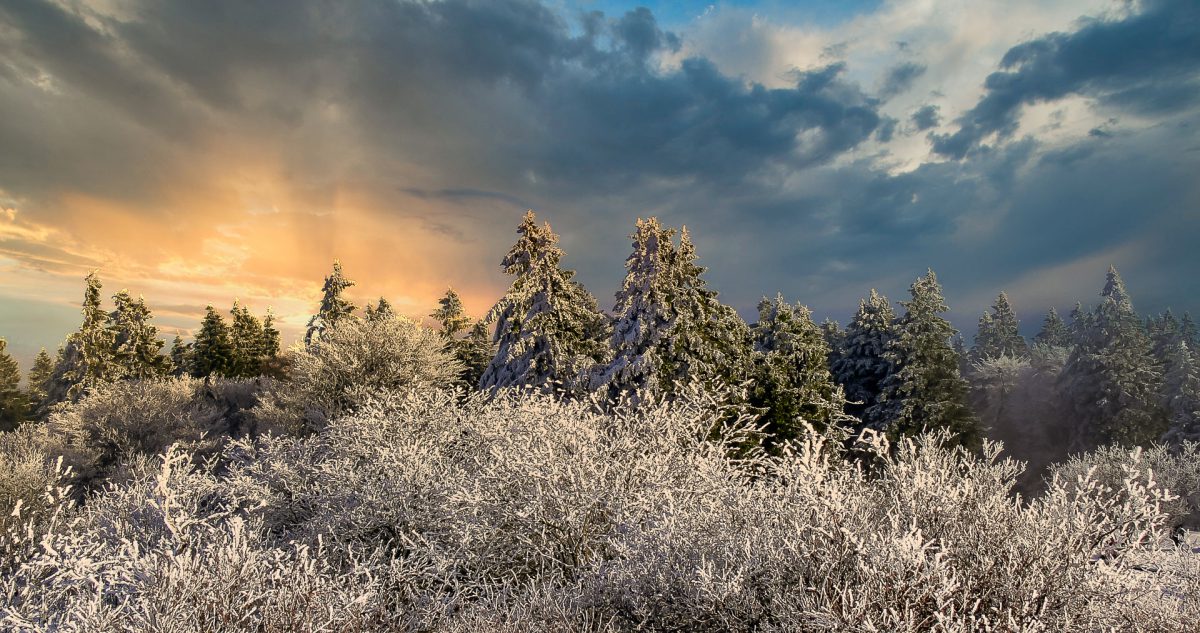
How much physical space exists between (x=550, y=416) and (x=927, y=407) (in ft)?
81.3

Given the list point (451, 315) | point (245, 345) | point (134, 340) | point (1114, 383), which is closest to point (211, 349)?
point (245, 345)

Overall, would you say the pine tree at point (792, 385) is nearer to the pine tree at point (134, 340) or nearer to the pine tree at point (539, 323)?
the pine tree at point (539, 323)

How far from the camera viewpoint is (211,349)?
5025 centimetres

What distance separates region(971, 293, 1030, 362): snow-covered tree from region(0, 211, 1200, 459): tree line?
11.3 metres

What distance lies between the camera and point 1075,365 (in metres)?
39.7

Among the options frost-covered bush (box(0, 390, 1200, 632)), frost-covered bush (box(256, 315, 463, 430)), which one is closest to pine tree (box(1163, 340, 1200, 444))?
frost-covered bush (box(0, 390, 1200, 632))

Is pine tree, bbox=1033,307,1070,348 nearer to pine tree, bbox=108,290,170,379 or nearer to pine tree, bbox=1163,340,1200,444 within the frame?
pine tree, bbox=1163,340,1200,444

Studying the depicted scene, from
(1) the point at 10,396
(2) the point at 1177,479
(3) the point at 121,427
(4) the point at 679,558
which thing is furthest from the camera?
(1) the point at 10,396

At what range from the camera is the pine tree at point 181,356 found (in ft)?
168

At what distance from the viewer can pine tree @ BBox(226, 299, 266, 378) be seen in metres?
52.1

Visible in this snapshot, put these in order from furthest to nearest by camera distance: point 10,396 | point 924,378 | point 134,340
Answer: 1. point 10,396
2. point 134,340
3. point 924,378

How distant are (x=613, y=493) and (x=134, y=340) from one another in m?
43.7

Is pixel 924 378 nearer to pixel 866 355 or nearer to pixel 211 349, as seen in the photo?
pixel 866 355

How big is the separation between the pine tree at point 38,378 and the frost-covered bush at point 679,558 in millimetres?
60827
